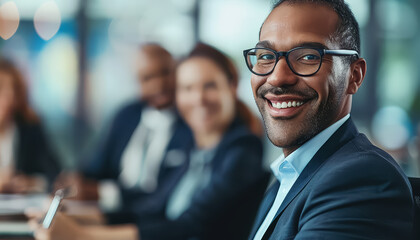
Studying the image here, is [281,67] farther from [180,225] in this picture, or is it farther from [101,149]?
[101,149]

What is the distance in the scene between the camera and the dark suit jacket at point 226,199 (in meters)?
2.04

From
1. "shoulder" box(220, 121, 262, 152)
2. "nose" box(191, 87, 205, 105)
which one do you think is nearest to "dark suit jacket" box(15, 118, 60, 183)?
"nose" box(191, 87, 205, 105)

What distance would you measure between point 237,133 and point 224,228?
0.38m

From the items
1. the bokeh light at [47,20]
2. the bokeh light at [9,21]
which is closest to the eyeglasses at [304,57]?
the bokeh light at [47,20]

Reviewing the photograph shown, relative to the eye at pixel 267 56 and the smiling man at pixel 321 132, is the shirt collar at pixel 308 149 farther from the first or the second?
the eye at pixel 267 56

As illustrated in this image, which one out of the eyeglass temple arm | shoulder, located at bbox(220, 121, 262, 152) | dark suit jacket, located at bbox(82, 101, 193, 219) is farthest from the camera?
dark suit jacket, located at bbox(82, 101, 193, 219)

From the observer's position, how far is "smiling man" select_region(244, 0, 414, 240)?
91 centimetres

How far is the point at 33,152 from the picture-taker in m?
3.45

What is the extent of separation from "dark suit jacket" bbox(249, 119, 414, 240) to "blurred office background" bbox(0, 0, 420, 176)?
448 centimetres

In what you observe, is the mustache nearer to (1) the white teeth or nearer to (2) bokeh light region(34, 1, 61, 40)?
(1) the white teeth

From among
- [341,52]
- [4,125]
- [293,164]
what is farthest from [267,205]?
[4,125]

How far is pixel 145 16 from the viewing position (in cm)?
585

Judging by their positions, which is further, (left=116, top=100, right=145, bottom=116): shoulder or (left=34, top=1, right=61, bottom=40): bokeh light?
(left=34, top=1, right=61, bottom=40): bokeh light

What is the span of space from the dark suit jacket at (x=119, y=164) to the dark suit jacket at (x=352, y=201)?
1.42 metres
